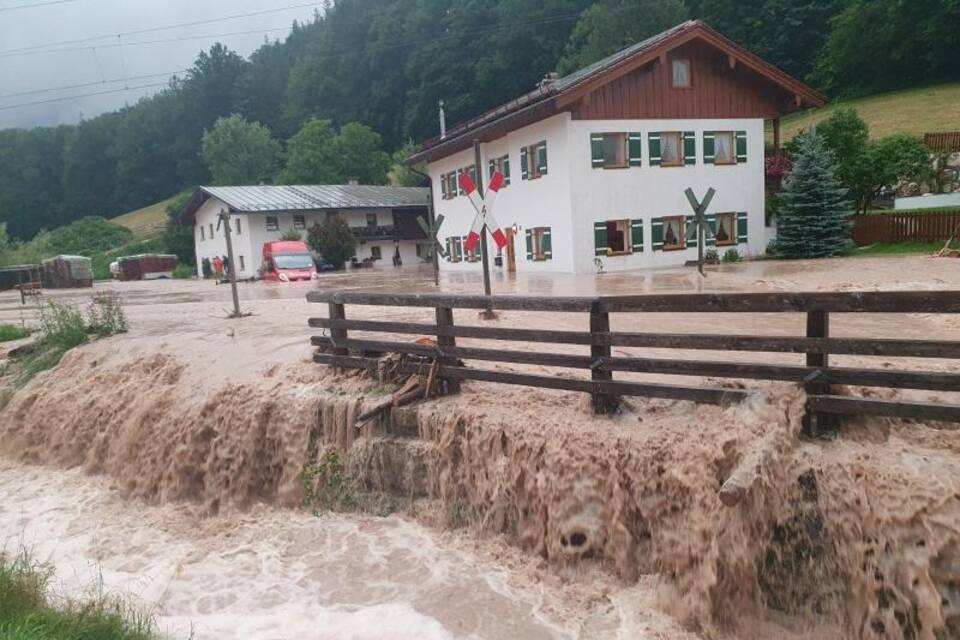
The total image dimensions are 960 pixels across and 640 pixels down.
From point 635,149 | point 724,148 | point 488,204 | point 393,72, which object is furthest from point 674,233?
point 393,72

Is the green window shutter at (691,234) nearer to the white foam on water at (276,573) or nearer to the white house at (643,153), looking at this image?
the white house at (643,153)

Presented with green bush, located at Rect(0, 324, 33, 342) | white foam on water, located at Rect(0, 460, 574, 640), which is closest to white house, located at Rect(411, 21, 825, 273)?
green bush, located at Rect(0, 324, 33, 342)

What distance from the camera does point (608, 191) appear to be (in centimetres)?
2534

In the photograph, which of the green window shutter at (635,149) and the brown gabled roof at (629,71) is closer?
the brown gabled roof at (629,71)

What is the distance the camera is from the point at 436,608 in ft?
19.3

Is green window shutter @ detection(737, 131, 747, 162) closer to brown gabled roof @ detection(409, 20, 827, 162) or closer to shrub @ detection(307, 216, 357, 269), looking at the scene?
brown gabled roof @ detection(409, 20, 827, 162)

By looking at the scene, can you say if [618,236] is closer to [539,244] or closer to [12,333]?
[539,244]

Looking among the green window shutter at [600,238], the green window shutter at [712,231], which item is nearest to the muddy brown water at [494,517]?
the green window shutter at [600,238]

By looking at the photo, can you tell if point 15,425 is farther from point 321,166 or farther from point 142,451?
point 321,166

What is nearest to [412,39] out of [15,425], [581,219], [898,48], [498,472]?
[898,48]

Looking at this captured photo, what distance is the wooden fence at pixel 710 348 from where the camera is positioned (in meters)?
5.25

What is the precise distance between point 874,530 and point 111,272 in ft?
204

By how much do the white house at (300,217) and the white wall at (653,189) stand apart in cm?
2129

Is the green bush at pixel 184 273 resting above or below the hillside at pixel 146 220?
below
